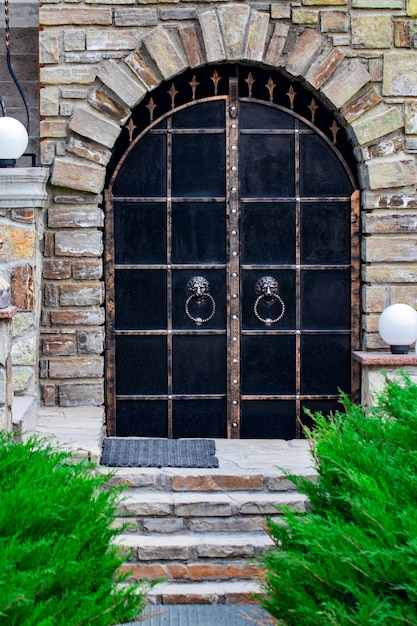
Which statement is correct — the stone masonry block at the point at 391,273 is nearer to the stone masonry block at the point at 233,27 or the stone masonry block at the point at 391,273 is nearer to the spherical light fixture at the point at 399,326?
the spherical light fixture at the point at 399,326

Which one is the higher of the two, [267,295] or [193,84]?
[193,84]

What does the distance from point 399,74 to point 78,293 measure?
2591 mm

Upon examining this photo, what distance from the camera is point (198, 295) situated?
6695 mm

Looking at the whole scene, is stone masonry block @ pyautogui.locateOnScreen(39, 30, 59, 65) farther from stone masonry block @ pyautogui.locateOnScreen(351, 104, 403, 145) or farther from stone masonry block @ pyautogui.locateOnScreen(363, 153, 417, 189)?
stone masonry block @ pyautogui.locateOnScreen(363, 153, 417, 189)

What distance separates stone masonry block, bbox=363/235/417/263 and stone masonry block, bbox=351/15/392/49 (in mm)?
1287

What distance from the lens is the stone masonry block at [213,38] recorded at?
645 centimetres

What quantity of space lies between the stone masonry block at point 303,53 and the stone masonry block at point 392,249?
1.22 m

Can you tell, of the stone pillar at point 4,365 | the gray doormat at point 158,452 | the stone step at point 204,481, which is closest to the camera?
the stone pillar at point 4,365

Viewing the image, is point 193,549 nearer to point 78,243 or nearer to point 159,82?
point 78,243

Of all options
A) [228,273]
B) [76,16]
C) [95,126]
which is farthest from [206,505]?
[76,16]

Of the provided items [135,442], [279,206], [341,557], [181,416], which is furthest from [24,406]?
[341,557]

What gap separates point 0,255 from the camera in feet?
19.9

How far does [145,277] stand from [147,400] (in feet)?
2.79

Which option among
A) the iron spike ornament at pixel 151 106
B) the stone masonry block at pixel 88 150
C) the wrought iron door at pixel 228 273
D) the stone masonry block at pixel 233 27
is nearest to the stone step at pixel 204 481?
the wrought iron door at pixel 228 273
